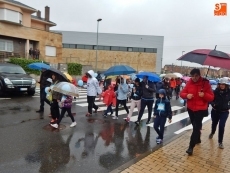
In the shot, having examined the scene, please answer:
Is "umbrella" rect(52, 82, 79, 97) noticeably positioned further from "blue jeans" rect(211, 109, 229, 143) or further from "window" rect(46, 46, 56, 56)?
"window" rect(46, 46, 56, 56)

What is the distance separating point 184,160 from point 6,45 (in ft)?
90.0

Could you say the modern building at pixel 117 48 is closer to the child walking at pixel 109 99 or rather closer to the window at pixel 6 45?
the window at pixel 6 45

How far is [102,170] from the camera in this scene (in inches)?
173

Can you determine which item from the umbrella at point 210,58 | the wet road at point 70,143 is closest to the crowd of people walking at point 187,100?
the umbrella at point 210,58

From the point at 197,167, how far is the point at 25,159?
11.3 ft

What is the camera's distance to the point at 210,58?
4.61 m

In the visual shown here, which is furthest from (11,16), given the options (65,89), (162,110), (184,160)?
(184,160)

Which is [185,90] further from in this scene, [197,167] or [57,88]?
[57,88]

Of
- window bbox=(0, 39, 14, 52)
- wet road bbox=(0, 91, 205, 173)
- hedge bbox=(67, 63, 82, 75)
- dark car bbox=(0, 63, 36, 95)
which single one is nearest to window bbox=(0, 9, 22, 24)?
window bbox=(0, 39, 14, 52)

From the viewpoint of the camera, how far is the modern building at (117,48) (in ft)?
177

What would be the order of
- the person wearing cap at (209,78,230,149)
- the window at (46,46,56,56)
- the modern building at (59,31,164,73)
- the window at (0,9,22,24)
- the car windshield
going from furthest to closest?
the modern building at (59,31,164,73) → the window at (46,46,56,56) → the window at (0,9,22,24) → the car windshield → the person wearing cap at (209,78,230,149)

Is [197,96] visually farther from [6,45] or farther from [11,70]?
[6,45]

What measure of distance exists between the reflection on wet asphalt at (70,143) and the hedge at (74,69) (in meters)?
18.5

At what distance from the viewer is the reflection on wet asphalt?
4.47 meters
